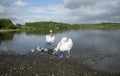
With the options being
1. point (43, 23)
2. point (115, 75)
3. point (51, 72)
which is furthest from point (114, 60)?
point (43, 23)

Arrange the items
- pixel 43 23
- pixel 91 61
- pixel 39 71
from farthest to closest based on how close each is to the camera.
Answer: pixel 43 23 → pixel 91 61 → pixel 39 71

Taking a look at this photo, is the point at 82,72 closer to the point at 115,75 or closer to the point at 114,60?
the point at 115,75

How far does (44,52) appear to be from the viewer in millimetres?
22688

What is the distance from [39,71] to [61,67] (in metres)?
1.78

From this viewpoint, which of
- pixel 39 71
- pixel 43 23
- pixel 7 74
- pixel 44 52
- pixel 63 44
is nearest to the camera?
pixel 7 74

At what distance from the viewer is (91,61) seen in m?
17.5

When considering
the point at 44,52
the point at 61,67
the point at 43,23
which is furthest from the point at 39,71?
the point at 43,23

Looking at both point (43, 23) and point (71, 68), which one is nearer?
point (71, 68)

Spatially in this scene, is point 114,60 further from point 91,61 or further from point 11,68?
point 11,68

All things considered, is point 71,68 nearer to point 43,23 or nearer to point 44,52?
point 44,52

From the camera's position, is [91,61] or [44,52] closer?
[91,61]

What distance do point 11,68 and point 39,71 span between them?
202 cm

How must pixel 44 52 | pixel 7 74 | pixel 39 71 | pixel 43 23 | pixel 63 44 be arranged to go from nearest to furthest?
pixel 7 74, pixel 39 71, pixel 63 44, pixel 44 52, pixel 43 23

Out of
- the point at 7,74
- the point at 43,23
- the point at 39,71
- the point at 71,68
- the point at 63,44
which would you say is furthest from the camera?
the point at 43,23
